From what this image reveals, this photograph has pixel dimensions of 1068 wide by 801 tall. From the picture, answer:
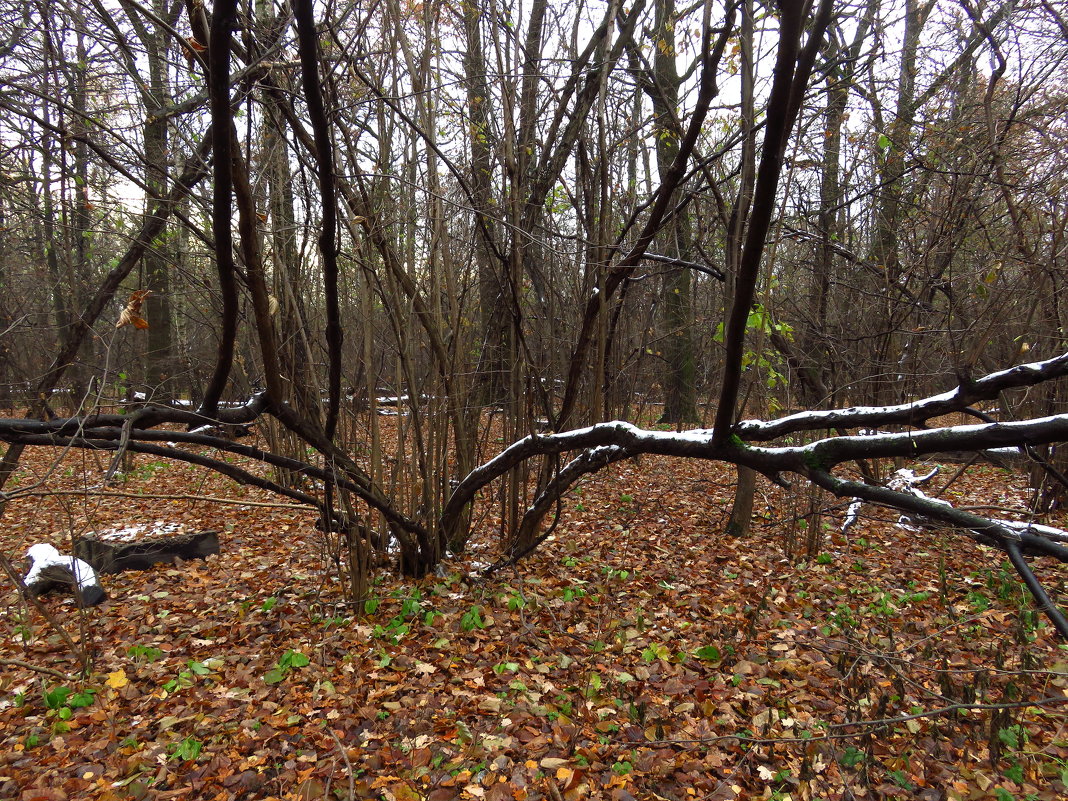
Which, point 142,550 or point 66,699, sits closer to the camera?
point 66,699

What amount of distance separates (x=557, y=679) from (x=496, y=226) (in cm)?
325

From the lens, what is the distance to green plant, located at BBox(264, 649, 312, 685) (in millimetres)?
3295

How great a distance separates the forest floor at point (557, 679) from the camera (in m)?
2.58

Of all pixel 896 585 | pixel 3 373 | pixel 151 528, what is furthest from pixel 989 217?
pixel 3 373

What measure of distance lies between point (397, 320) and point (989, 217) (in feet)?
19.8

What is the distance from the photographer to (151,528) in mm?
5836

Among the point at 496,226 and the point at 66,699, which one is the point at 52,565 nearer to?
the point at 66,699

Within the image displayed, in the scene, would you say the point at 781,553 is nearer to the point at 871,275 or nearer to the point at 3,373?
the point at 871,275

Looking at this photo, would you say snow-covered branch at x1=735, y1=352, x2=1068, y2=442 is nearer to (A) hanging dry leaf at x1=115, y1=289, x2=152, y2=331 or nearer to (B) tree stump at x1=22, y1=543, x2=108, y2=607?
(A) hanging dry leaf at x1=115, y1=289, x2=152, y2=331

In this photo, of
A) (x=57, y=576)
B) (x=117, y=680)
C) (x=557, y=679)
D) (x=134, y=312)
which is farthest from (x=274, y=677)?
(x=57, y=576)

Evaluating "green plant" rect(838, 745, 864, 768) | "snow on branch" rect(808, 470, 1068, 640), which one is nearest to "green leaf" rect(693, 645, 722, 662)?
"green plant" rect(838, 745, 864, 768)

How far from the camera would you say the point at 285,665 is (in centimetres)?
341

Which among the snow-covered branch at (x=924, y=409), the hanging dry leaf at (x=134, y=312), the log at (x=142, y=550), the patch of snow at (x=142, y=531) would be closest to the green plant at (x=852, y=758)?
the snow-covered branch at (x=924, y=409)

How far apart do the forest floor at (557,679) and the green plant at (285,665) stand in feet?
0.07
